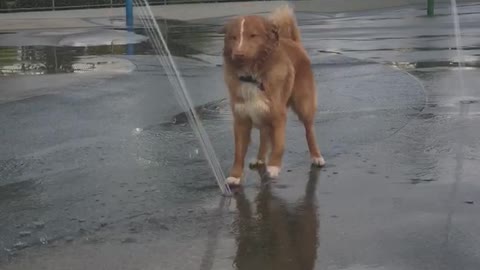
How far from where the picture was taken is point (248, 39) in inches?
190

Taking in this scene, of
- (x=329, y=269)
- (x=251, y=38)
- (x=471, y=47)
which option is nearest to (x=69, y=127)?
(x=251, y=38)

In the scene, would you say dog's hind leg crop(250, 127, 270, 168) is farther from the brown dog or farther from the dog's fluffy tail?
the dog's fluffy tail

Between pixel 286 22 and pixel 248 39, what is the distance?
1129 millimetres

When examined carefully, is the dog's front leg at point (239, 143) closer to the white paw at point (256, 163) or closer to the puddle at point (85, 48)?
the white paw at point (256, 163)

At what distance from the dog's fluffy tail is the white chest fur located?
0.75 meters

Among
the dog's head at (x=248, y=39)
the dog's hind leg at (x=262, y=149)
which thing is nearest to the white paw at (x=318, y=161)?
the dog's hind leg at (x=262, y=149)

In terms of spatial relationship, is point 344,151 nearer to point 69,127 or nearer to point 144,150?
point 144,150

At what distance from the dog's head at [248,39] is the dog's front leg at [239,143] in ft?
1.76

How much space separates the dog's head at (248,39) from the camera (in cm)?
481

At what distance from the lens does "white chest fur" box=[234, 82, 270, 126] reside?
507cm

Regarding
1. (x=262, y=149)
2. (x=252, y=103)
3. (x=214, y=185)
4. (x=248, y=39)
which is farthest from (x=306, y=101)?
(x=248, y=39)

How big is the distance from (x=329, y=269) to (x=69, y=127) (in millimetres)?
4483

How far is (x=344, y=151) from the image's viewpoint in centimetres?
649

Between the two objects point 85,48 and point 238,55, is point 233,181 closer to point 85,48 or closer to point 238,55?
point 238,55
